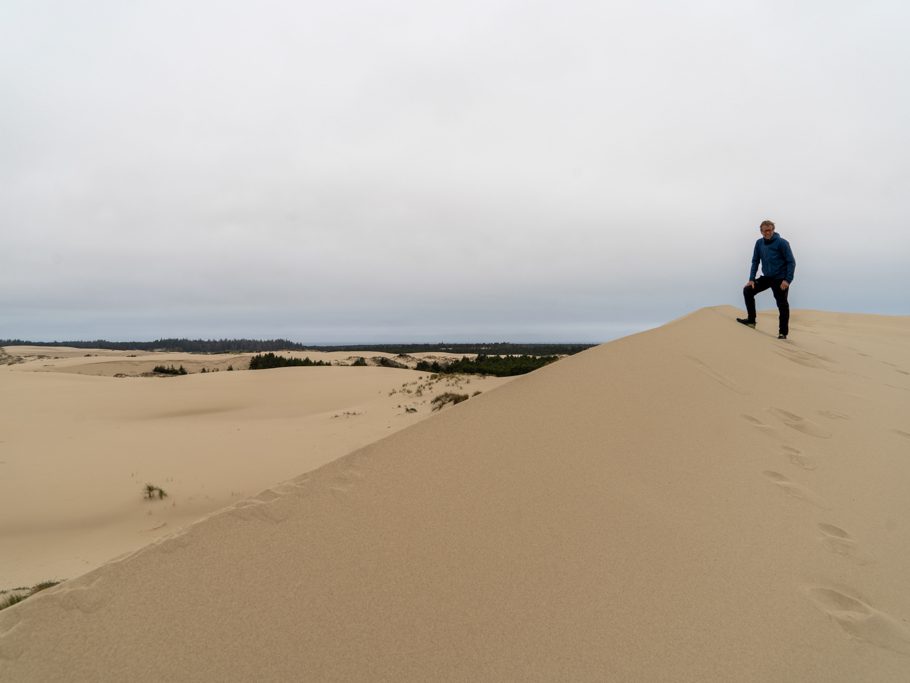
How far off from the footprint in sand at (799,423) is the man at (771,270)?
3.47m

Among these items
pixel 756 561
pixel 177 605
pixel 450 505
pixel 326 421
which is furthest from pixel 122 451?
pixel 756 561

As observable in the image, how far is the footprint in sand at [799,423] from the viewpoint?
334 cm

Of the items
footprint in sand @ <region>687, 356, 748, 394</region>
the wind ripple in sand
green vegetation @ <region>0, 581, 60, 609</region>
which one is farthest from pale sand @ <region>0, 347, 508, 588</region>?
the wind ripple in sand

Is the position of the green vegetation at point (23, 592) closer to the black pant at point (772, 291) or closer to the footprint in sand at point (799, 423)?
the footprint in sand at point (799, 423)

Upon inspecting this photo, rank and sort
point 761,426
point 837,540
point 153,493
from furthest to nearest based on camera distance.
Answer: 1. point 153,493
2. point 761,426
3. point 837,540

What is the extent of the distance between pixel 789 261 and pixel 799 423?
4.38 meters

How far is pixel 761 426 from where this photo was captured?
11.0 feet

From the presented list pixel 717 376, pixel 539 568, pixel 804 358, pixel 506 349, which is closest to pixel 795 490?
pixel 717 376

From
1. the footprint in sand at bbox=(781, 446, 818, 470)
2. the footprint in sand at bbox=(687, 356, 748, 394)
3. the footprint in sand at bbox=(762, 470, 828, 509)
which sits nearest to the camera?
the footprint in sand at bbox=(762, 470, 828, 509)

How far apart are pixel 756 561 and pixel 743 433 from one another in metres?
1.31

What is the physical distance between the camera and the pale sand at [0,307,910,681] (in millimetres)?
1804

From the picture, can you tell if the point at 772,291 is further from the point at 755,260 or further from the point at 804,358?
the point at 804,358

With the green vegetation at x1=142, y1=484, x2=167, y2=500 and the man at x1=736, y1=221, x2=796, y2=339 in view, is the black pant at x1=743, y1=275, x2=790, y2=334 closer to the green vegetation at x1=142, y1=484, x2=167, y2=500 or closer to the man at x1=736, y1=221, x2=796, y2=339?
the man at x1=736, y1=221, x2=796, y2=339

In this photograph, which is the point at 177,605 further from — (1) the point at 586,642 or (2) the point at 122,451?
(2) the point at 122,451
